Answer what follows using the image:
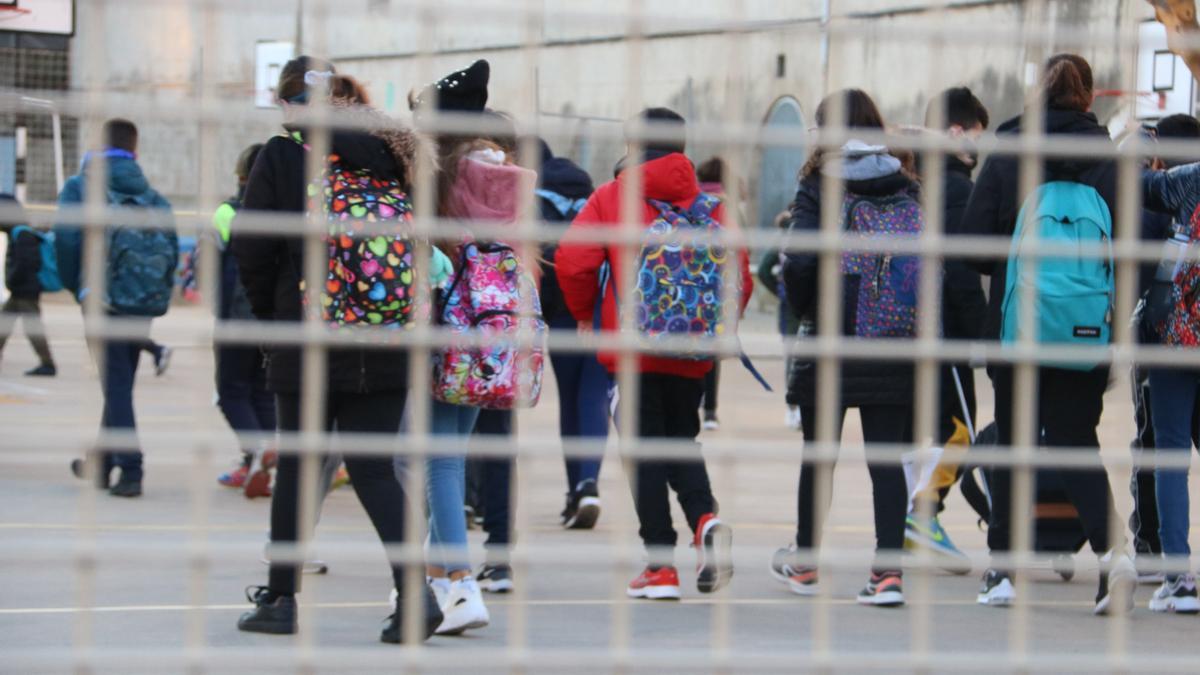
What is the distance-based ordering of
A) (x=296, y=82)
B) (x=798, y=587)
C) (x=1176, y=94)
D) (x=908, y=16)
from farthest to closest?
(x=1176, y=94)
(x=798, y=587)
(x=296, y=82)
(x=908, y=16)

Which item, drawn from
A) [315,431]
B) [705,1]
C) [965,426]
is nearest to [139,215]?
[315,431]

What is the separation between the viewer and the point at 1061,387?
573 cm

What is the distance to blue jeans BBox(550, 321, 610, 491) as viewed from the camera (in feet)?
25.8

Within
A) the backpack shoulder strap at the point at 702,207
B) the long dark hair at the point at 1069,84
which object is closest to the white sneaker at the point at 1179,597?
the long dark hair at the point at 1069,84

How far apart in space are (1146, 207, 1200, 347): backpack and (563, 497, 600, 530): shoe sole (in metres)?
2.72

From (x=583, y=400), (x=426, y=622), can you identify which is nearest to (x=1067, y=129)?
(x=426, y=622)

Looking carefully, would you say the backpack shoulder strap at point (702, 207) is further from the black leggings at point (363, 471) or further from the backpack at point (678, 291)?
the black leggings at point (363, 471)

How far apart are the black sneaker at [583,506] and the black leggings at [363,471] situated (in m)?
2.68

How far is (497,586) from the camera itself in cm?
624

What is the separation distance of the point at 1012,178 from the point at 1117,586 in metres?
2.65

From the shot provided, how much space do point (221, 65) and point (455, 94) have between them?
7.02 feet

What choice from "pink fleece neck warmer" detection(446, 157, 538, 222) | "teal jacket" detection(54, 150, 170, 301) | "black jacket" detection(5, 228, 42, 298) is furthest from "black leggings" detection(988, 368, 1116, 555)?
"black jacket" detection(5, 228, 42, 298)

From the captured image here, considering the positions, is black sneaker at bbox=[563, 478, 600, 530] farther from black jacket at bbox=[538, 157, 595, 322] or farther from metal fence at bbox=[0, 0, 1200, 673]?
metal fence at bbox=[0, 0, 1200, 673]

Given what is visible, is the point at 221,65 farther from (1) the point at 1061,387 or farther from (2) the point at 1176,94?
(2) the point at 1176,94
